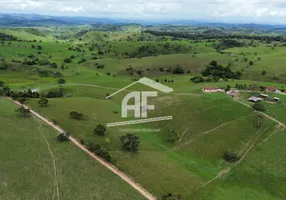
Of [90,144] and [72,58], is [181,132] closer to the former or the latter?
[90,144]

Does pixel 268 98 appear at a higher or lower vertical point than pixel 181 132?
higher

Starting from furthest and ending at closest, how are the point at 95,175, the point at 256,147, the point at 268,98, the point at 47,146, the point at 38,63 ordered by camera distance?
the point at 38,63, the point at 268,98, the point at 256,147, the point at 47,146, the point at 95,175

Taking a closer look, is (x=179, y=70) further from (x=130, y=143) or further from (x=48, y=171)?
(x=48, y=171)

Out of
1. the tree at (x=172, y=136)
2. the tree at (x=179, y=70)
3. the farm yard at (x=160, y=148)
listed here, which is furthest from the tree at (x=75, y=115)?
the tree at (x=179, y=70)

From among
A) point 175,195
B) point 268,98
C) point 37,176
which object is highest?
point 268,98

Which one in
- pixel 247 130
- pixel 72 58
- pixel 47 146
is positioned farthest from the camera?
pixel 72 58

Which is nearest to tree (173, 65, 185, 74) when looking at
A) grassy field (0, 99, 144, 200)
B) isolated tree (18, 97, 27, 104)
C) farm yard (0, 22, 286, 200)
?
farm yard (0, 22, 286, 200)

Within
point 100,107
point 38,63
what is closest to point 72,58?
point 38,63

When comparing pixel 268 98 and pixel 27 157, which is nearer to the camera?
pixel 27 157

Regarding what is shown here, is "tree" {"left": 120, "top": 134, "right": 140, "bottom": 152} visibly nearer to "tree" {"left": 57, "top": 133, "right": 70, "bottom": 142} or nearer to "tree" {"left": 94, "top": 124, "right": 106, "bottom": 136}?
"tree" {"left": 94, "top": 124, "right": 106, "bottom": 136}
